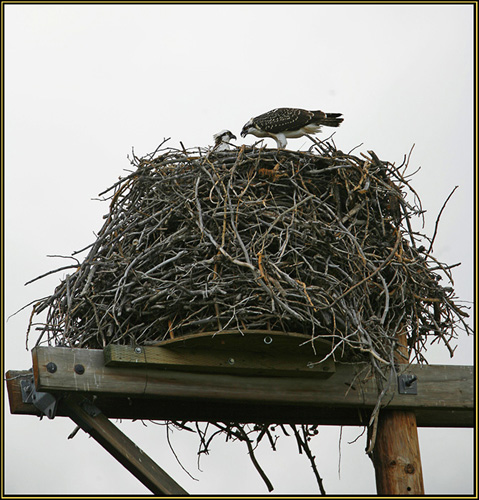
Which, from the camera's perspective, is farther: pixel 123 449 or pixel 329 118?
pixel 329 118

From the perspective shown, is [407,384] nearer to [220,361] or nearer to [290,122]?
[220,361]

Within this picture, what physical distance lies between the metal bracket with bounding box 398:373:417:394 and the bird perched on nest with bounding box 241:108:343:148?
2577 millimetres

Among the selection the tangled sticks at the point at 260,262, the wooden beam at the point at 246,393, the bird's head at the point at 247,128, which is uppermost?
the bird's head at the point at 247,128

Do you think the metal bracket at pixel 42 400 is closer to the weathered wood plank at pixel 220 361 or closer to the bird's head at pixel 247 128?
the weathered wood plank at pixel 220 361

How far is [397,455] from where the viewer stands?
448 centimetres

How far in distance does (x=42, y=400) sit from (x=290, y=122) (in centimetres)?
331

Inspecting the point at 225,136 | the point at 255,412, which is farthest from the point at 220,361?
the point at 225,136

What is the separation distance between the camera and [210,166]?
16.4 feet

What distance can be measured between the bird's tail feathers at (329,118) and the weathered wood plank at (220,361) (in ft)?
9.04

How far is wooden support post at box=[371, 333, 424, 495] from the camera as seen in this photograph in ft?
14.4

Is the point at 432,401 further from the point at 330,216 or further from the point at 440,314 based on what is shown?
the point at 330,216

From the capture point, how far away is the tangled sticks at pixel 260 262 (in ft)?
14.0

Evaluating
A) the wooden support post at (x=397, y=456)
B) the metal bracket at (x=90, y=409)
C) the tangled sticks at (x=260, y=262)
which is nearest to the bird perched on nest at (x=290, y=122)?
the tangled sticks at (x=260, y=262)

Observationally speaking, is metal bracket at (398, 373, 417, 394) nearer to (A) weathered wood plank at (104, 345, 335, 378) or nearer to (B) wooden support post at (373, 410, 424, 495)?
(B) wooden support post at (373, 410, 424, 495)
